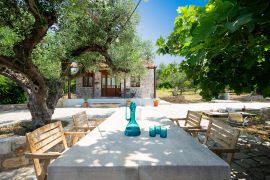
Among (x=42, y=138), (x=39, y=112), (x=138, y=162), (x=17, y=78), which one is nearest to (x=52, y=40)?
(x=17, y=78)

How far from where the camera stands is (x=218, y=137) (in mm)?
3916

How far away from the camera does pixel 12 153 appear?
15.8 feet

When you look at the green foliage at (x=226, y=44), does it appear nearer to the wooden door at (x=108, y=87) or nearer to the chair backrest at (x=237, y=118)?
the chair backrest at (x=237, y=118)

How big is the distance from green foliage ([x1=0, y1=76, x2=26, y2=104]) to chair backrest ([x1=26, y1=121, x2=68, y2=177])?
14.4m

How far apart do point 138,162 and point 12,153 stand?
380cm

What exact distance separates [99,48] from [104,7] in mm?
1505

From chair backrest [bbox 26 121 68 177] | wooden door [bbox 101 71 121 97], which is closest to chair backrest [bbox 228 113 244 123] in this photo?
chair backrest [bbox 26 121 68 177]

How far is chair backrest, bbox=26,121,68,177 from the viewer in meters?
3.05

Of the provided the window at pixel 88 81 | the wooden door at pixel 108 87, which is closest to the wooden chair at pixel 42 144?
the window at pixel 88 81

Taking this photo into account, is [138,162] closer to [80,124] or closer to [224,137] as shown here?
[224,137]

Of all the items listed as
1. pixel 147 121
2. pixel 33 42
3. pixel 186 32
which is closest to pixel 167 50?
pixel 186 32

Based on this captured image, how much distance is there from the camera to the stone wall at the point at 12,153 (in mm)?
4723

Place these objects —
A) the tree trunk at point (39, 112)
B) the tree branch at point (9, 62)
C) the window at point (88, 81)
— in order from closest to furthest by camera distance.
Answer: the tree branch at point (9, 62) < the tree trunk at point (39, 112) < the window at point (88, 81)

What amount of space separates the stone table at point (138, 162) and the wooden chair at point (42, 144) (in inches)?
20.7
